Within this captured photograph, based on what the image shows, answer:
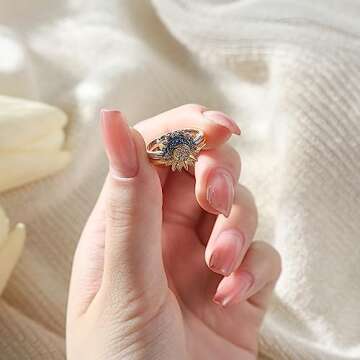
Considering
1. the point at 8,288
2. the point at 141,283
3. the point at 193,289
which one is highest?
the point at 141,283

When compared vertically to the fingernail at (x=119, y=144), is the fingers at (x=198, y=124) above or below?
below

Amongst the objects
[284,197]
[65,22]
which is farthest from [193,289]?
[65,22]

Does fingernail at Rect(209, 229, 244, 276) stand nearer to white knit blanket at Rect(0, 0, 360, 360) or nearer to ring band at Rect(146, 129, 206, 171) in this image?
ring band at Rect(146, 129, 206, 171)

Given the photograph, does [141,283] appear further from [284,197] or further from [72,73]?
[72,73]

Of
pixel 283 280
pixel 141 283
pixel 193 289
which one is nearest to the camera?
pixel 141 283

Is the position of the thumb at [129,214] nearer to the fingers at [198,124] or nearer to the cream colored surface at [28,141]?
the fingers at [198,124]

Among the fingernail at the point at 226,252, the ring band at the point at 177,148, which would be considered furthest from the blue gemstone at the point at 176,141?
the fingernail at the point at 226,252

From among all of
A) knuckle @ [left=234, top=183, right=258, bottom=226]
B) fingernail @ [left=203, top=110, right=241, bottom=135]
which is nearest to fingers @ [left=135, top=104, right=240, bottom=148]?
fingernail @ [left=203, top=110, right=241, bottom=135]
